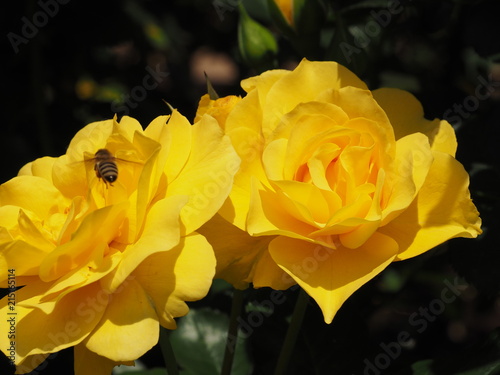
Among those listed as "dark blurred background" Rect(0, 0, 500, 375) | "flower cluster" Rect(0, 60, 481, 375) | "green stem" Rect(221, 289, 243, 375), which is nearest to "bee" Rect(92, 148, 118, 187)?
"flower cluster" Rect(0, 60, 481, 375)

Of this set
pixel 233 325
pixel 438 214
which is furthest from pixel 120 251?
pixel 438 214

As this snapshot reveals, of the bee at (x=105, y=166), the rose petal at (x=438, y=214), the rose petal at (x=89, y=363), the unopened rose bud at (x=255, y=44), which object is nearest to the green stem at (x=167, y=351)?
the rose petal at (x=89, y=363)

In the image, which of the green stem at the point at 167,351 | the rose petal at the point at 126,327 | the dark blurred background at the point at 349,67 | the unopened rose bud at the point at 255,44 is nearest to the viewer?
the rose petal at the point at 126,327

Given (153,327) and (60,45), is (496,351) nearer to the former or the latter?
(153,327)

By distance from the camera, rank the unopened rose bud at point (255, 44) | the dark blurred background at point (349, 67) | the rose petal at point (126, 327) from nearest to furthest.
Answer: the rose petal at point (126, 327), the dark blurred background at point (349, 67), the unopened rose bud at point (255, 44)

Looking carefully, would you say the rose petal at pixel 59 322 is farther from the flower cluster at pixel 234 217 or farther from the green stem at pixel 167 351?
the green stem at pixel 167 351

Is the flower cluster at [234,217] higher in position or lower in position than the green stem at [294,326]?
higher

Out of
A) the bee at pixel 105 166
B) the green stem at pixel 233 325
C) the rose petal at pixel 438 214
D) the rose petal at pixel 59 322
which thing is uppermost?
the bee at pixel 105 166

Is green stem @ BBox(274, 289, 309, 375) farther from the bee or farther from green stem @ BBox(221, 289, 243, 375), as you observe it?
the bee
